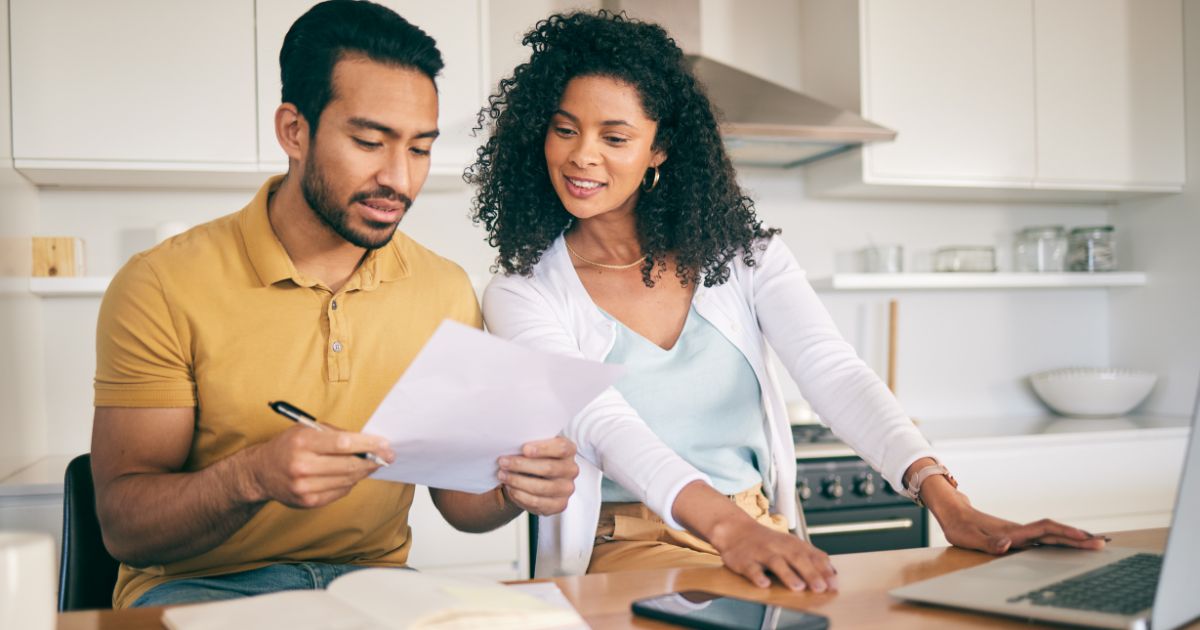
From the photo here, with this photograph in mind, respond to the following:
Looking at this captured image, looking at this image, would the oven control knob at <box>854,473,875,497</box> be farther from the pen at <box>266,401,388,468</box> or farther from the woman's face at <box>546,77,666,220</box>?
the pen at <box>266,401,388,468</box>

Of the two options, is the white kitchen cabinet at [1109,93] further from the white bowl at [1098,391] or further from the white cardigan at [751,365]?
the white cardigan at [751,365]

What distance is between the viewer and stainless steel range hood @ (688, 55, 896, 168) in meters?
2.71

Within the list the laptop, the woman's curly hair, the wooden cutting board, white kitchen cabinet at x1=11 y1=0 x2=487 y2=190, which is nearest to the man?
the woman's curly hair

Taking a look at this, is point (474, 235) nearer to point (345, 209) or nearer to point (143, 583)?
point (345, 209)

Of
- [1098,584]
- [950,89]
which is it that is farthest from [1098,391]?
[1098,584]

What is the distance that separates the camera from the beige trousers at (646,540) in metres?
1.39

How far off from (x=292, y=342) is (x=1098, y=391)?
2.95m

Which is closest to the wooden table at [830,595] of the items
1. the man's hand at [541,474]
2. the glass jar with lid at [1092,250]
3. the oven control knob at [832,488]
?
the man's hand at [541,474]

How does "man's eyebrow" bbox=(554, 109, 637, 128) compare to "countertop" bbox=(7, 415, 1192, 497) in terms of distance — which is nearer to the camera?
"man's eyebrow" bbox=(554, 109, 637, 128)

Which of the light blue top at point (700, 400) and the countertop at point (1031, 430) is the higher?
the light blue top at point (700, 400)

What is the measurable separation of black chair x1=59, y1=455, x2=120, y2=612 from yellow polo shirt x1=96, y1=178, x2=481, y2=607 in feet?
0.17

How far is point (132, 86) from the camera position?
96.9 inches

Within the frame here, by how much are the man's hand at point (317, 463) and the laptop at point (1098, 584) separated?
0.54 m

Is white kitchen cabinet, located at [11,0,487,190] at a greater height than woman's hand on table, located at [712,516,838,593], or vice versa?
white kitchen cabinet, located at [11,0,487,190]
